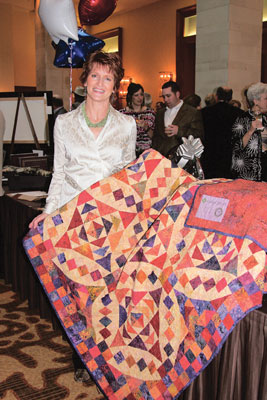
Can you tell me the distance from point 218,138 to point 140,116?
2.81ft

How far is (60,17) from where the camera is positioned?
2467 mm

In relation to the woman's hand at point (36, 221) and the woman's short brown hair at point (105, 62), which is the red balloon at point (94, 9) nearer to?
the woman's short brown hair at point (105, 62)

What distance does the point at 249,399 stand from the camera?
1.36 meters

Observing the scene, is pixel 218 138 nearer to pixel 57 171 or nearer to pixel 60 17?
pixel 60 17

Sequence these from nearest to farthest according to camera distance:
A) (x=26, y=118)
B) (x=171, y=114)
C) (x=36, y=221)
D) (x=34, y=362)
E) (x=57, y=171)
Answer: (x=36, y=221)
(x=57, y=171)
(x=34, y=362)
(x=171, y=114)
(x=26, y=118)

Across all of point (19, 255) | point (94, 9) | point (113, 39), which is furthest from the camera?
point (113, 39)

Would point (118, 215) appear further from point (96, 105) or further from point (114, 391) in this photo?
point (114, 391)

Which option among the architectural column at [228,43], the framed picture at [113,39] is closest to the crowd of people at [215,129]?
the architectural column at [228,43]

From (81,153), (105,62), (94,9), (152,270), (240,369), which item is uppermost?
(94,9)

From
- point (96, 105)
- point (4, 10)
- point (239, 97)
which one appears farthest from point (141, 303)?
point (4, 10)

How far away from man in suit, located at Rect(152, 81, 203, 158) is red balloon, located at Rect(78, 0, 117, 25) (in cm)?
82

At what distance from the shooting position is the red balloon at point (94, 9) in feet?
12.0

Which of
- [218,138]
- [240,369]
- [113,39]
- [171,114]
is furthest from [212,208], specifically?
[113,39]

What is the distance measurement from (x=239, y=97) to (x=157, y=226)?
479 cm
